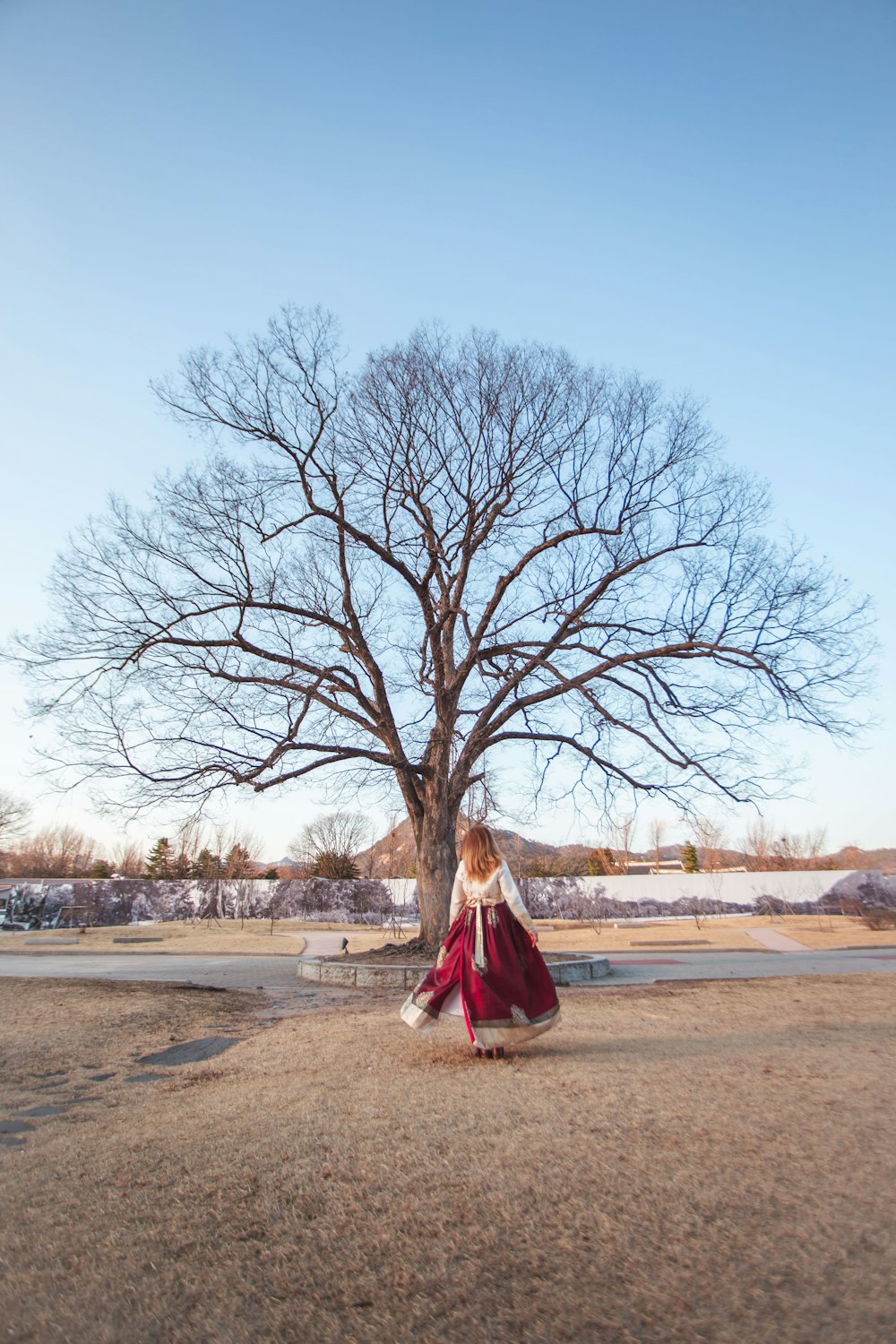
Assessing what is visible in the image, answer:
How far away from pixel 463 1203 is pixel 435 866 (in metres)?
10.5

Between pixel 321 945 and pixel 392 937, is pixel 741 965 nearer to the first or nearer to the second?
pixel 321 945

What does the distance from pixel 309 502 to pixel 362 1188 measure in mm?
11798

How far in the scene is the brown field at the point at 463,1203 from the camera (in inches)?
81.8

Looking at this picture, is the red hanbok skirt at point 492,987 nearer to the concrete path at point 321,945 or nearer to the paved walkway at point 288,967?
the paved walkway at point 288,967

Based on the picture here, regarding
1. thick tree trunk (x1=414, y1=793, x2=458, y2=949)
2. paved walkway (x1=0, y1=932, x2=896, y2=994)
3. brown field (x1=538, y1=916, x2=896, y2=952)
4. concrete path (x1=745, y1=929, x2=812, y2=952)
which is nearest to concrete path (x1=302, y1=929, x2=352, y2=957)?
paved walkway (x1=0, y1=932, x2=896, y2=994)

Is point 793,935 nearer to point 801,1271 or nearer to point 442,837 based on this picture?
point 442,837

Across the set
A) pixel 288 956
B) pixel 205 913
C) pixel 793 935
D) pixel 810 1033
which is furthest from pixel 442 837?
pixel 205 913

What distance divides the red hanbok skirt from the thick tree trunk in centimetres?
723

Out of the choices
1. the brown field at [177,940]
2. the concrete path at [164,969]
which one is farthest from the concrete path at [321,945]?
the concrete path at [164,969]

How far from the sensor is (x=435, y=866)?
13.2 m

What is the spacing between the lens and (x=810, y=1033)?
6781 millimetres

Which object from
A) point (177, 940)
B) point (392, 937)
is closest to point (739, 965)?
point (392, 937)

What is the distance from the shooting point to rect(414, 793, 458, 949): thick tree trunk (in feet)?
42.8

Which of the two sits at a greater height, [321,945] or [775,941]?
[321,945]
